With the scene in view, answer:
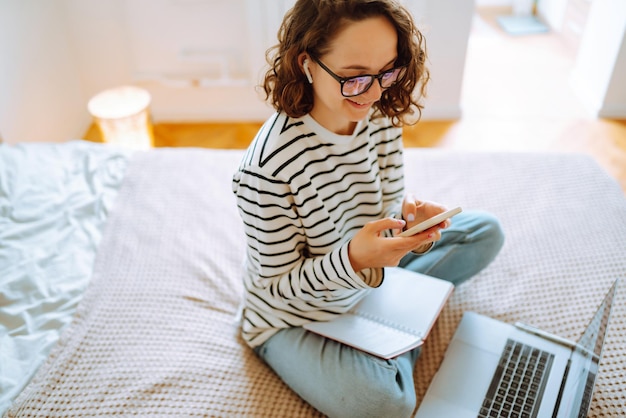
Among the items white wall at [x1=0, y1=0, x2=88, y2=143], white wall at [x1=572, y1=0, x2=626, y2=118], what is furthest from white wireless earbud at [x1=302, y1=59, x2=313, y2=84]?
white wall at [x1=572, y1=0, x2=626, y2=118]

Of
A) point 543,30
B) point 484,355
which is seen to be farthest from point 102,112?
point 543,30

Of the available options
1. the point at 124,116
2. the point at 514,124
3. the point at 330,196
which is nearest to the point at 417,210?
the point at 330,196

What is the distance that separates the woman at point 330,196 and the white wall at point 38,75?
4.43 feet

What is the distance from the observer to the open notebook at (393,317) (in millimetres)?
1094

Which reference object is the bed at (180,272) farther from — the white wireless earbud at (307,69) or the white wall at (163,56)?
the white wall at (163,56)

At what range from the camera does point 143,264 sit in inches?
54.3

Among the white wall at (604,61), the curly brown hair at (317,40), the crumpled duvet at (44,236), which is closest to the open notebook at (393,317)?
the curly brown hair at (317,40)

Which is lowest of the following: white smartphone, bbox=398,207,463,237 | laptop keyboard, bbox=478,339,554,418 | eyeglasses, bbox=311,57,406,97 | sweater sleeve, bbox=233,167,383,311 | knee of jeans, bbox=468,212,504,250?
laptop keyboard, bbox=478,339,554,418

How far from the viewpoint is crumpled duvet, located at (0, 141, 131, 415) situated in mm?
1187

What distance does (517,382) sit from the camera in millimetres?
1112

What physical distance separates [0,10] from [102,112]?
0.46m

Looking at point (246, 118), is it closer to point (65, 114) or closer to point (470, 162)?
point (65, 114)

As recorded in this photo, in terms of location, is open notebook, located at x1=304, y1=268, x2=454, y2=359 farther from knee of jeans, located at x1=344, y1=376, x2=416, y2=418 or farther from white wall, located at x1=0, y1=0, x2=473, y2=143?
white wall, located at x1=0, y1=0, x2=473, y2=143

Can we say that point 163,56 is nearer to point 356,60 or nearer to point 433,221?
point 356,60
